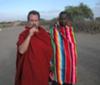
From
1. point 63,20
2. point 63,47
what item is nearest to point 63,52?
point 63,47

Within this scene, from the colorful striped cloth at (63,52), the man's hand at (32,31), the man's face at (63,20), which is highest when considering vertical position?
the man's face at (63,20)

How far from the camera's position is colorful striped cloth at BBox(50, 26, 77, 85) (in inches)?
225

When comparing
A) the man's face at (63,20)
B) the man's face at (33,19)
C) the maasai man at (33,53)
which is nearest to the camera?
the maasai man at (33,53)

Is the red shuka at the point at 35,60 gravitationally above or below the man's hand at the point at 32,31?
below

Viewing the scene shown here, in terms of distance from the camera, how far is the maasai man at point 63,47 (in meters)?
5.71

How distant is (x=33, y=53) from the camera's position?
16.5 ft

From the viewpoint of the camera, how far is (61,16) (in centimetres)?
571

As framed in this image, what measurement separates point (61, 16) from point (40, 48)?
890 millimetres

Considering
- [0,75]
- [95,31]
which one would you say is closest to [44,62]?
[0,75]

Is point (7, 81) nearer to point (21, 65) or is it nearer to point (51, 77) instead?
point (51, 77)

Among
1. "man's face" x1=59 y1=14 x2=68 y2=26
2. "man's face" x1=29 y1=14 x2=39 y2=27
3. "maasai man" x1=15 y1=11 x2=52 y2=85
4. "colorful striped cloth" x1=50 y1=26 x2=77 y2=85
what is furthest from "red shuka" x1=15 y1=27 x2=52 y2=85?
"man's face" x1=59 y1=14 x2=68 y2=26

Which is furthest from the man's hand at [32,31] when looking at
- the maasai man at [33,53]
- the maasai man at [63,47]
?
the maasai man at [63,47]

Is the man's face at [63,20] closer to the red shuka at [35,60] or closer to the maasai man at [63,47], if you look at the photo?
the maasai man at [63,47]

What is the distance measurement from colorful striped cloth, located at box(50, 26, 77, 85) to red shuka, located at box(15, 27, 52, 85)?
507mm
